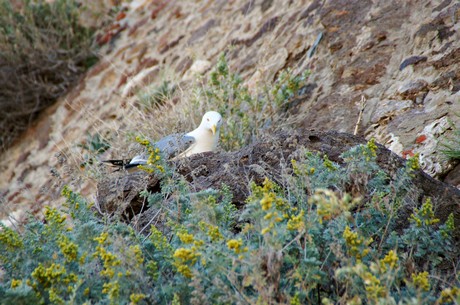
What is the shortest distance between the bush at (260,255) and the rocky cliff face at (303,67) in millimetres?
998

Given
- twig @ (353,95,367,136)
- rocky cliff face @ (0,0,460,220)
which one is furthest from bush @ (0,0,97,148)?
twig @ (353,95,367,136)

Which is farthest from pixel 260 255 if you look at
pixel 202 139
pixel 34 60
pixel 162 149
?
pixel 34 60

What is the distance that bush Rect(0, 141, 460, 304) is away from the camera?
7.86 ft

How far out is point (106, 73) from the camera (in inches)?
360

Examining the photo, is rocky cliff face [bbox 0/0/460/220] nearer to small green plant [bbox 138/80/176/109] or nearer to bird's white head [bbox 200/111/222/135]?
small green plant [bbox 138/80/176/109]

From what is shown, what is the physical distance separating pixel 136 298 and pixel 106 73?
705 centimetres

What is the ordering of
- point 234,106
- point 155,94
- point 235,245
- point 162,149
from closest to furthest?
1. point 235,245
2. point 162,149
3. point 234,106
4. point 155,94

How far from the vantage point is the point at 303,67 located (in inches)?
246

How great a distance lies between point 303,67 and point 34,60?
473 cm

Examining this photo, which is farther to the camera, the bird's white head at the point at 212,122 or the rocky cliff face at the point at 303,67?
the bird's white head at the point at 212,122

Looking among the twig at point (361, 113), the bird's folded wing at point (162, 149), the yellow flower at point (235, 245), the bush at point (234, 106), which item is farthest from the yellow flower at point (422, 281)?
the bush at point (234, 106)

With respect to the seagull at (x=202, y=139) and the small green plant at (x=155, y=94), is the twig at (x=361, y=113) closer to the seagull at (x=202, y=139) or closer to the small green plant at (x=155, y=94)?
the seagull at (x=202, y=139)

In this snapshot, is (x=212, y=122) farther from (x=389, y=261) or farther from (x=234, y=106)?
(x=389, y=261)

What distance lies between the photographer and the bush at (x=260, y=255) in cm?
240
